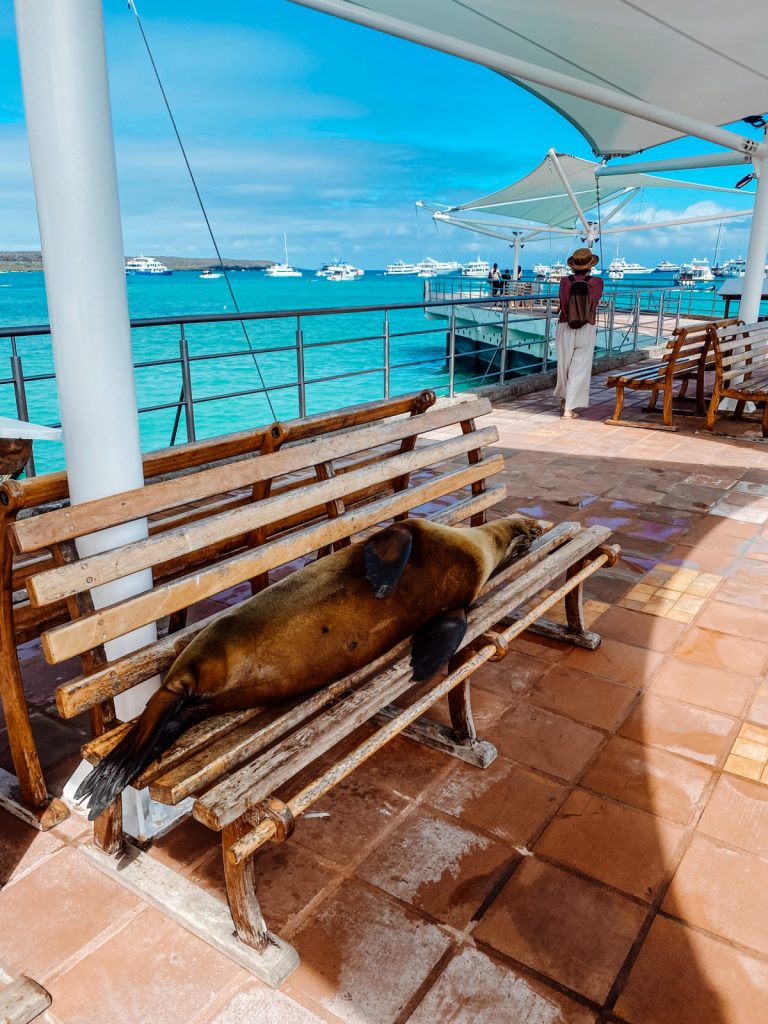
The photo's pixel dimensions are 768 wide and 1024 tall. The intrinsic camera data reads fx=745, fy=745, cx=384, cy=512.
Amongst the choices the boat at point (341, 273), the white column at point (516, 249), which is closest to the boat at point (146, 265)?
the boat at point (341, 273)

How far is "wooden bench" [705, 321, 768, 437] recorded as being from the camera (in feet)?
21.8

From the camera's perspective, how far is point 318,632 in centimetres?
198

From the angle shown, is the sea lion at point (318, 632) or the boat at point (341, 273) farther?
the boat at point (341, 273)

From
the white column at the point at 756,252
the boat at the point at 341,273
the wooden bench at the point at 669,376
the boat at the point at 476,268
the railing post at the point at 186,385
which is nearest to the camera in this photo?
the railing post at the point at 186,385

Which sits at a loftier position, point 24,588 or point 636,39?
point 636,39

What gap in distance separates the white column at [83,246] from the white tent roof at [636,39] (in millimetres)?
2862

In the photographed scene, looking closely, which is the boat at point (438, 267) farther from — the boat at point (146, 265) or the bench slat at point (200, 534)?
the bench slat at point (200, 534)

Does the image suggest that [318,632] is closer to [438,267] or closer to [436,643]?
[436,643]

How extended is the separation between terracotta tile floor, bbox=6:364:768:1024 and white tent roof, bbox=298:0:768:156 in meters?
3.84

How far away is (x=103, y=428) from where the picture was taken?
1.86 m

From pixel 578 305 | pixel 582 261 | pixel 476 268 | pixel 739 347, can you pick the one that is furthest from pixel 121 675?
pixel 476 268

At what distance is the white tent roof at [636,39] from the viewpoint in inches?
194

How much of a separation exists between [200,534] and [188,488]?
13cm

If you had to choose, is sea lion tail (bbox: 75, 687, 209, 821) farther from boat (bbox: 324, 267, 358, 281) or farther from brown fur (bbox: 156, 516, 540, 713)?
boat (bbox: 324, 267, 358, 281)
